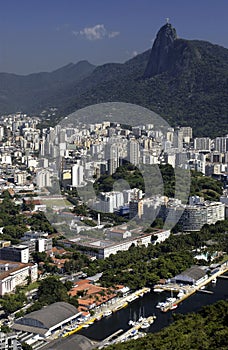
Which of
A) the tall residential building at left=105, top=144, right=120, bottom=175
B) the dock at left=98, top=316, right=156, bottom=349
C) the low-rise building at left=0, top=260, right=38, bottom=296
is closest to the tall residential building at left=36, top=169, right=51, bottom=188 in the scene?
the tall residential building at left=105, top=144, right=120, bottom=175

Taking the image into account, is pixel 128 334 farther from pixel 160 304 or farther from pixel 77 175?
pixel 77 175

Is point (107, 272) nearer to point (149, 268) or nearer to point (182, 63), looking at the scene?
point (149, 268)

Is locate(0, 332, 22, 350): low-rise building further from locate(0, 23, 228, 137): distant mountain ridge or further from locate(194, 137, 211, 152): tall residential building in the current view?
locate(0, 23, 228, 137): distant mountain ridge

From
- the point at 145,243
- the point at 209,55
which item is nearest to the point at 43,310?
the point at 145,243

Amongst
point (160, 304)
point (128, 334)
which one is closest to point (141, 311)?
point (160, 304)

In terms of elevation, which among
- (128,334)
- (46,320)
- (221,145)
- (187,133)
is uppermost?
(187,133)

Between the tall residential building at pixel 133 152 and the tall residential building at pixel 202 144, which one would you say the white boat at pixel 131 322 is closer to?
the tall residential building at pixel 133 152
